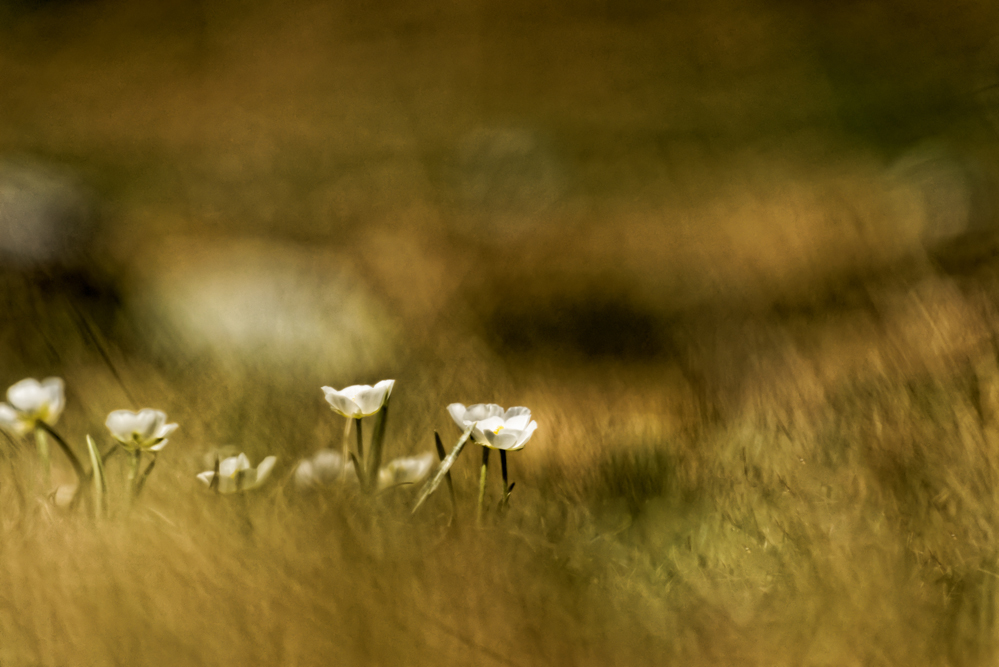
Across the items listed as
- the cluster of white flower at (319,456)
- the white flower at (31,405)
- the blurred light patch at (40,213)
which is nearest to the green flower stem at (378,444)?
the cluster of white flower at (319,456)

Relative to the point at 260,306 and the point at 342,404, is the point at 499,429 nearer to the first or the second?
the point at 342,404

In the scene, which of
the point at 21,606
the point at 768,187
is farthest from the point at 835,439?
the point at 768,187

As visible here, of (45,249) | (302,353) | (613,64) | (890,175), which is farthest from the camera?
(613,64)

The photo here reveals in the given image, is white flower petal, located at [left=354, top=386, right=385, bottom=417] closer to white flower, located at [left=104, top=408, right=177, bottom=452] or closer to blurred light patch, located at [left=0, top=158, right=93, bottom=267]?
white flower, located at [left=104, top=408, right=177, bottom=452]

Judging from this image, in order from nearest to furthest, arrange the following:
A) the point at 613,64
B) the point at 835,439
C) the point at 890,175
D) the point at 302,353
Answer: the point at 835,439, the point at 302,353, the point at 890,175, the point at 613,64

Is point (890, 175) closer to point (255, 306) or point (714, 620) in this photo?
point (714, 620)

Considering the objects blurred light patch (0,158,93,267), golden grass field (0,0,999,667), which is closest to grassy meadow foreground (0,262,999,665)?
golden grass field (0,0,999,667)

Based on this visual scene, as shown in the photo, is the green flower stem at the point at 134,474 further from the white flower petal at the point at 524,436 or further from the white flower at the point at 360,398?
the white flower petal at the point at 524,436
